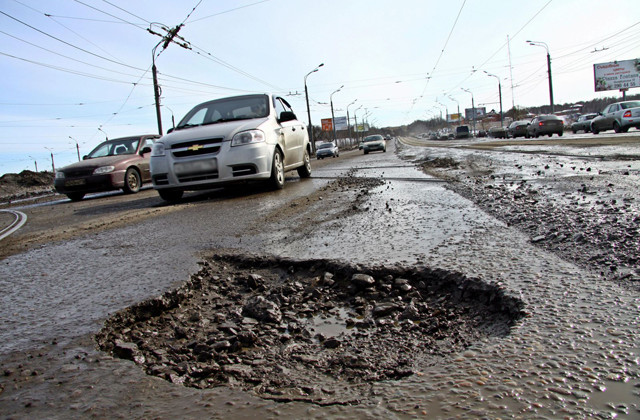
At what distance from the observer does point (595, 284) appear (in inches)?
77.8

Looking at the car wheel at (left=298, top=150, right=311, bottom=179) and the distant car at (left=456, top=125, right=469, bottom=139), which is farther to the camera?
the distant car at (left=456, top=125, right=469, bottom=139)

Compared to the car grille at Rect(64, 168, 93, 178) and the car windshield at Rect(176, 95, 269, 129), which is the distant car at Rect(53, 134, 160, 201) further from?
the car windshield at Rect(176, 95, 269, 129)

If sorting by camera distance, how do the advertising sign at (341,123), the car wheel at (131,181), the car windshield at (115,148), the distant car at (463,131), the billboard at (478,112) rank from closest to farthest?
the car wheel at (131,181), the car windshield at (115,148), the distant car at (463,131), the advertising sign at (341,123), the billboard at (478,112)

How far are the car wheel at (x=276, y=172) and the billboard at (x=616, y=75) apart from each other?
195ft

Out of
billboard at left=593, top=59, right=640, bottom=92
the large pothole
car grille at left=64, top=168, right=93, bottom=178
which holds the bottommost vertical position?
the large pothole

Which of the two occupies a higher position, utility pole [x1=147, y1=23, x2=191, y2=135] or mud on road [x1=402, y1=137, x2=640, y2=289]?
utility pole [x1=147, y1=23, x2=191, y2=135]

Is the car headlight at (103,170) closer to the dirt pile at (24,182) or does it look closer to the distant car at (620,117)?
the dirt pile at (24,182)

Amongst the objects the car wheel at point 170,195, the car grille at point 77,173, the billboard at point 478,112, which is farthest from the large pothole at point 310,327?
the billboard at point 478,112

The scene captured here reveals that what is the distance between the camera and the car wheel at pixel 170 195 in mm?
6965

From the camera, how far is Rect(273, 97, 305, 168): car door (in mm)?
7840

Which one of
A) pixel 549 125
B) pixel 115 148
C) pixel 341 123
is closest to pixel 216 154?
pixel 115 148

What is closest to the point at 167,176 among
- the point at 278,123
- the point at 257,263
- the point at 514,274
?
the point at 278,123

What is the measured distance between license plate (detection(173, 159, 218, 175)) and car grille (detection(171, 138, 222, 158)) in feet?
0.41

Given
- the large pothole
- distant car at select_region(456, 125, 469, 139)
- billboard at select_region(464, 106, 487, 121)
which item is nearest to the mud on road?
the large pothole
